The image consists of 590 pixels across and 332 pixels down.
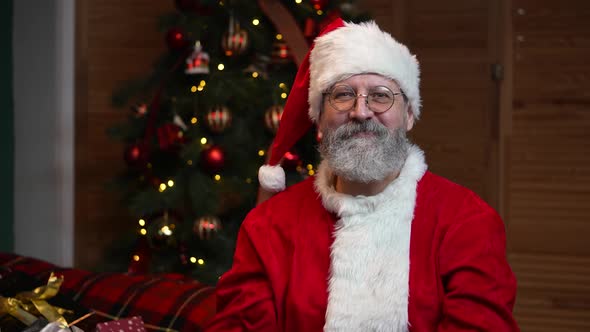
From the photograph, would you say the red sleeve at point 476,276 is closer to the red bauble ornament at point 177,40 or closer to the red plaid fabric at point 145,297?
the red plaid fabric at point 145,297

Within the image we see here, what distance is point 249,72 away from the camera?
317 centimetres

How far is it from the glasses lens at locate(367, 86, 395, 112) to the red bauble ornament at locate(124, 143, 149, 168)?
155 cm

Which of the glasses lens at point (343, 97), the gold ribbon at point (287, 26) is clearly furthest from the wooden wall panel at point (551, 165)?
the glasses lens at point (343, 97)

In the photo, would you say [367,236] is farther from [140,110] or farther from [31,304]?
[140,110]

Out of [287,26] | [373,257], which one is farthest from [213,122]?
[373,257]

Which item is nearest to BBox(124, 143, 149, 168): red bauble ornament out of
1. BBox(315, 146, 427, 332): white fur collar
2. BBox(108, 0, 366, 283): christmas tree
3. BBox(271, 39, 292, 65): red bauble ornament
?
BBox(108, 0, 366, 283): christmas tree

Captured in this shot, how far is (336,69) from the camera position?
1.93m

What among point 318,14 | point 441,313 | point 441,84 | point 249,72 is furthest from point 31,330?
point 441,84

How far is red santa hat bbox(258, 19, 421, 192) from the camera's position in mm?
1931

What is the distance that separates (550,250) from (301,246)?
6.03ft

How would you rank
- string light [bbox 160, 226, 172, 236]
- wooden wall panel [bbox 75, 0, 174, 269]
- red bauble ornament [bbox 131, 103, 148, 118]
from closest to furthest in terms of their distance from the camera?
1. string light [bbox 160, 226, 172, 236]
2. red bauble ornament [bbox 131, 103, 148, 118]
3. wooden wall panel [bbox 75, 0, 174, 269]

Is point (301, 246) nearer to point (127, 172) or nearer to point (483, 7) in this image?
point (127, 172)

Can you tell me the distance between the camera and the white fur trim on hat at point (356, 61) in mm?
1925

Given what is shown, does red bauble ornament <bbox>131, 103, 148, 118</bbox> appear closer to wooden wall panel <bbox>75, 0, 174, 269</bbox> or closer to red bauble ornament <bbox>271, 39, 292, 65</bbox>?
wooden wall panel <bbox>75, 0, 174, 269</bbox>
